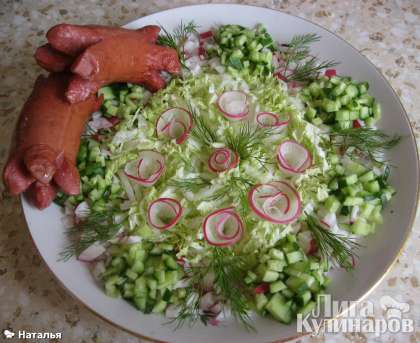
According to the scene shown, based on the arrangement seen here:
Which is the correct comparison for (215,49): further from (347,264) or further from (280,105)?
(347,264)

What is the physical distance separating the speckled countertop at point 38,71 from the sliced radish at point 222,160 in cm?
78

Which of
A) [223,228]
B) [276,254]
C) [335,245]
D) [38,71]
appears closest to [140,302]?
[223,228]

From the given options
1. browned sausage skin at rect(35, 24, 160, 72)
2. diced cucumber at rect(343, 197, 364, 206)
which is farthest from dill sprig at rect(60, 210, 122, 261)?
diced cucumber at rect(343, 197, 364, 206)

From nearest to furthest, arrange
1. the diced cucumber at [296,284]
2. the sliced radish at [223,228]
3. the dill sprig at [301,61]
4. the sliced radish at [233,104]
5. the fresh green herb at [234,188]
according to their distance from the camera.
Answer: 1. the diced cucumber at [296,284]
2. the sliced radish at [223,228]
3. the fresh green herb at [234,188]
4. the sliced radish at [233,104]
5. the dill sprig at [301,61]

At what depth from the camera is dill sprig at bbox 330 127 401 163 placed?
188cm

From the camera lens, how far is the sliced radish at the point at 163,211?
168 centimetres

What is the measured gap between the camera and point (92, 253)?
1646mm

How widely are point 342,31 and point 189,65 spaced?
42.5 inches

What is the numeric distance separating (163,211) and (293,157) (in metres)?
0.62

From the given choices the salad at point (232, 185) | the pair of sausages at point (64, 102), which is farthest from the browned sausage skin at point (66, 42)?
the salad at point (232, 185)

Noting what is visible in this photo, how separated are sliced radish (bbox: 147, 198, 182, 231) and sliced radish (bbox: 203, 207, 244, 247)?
13 cm

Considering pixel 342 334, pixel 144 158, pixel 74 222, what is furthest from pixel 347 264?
pixel 74 222

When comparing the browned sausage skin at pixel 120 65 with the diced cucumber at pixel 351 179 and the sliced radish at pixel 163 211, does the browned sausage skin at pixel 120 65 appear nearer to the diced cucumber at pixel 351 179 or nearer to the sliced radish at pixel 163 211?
the sliced radish at pixel 163 211

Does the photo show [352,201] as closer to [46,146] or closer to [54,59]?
[46,146]
